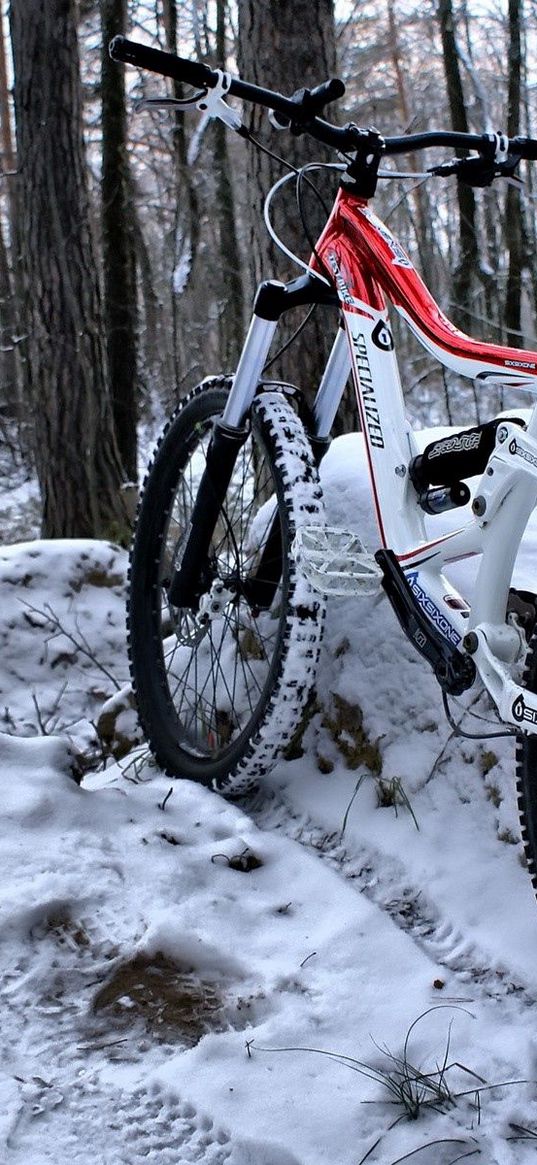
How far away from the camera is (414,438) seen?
2.16 metres

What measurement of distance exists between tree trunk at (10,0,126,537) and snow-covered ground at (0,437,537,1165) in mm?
2764

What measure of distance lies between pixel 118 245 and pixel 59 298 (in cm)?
376

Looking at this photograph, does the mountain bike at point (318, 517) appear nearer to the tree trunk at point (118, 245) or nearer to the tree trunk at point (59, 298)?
the tree trunk at point (59, 298)

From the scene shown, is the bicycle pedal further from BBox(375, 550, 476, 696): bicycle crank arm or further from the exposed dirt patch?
the exposed dirt patch

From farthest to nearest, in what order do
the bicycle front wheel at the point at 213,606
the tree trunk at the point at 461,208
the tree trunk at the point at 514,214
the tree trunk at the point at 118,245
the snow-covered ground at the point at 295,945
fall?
1. the tree trunk at the point at 461,208
2. the tree trunk at the point at 514,214
3. the tree trunk at the point at 118,245
4. the bicycle front wheel at the point at 213,606
5. the snow-covered ground at the point at 295,945

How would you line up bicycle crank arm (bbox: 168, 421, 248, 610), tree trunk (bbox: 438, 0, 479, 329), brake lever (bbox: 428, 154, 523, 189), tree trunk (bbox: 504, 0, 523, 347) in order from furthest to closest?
tree trunk (bbox: 438, 0, 479, 329)
tree trunk (bbox: 504, 0, 523, 347)
bicycle crank arm (bbox: 168, 421, 248, 610)
brake lever (bbox: 428, 154, 523, 189)

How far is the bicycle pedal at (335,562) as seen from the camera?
2.25m

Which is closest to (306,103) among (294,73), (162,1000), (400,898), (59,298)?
(294,73)

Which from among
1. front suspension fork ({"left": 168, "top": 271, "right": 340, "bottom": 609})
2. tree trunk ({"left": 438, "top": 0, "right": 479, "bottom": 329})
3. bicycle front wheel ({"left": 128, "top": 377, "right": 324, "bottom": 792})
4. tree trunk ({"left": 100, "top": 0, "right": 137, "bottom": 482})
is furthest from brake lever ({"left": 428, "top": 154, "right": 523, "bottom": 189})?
tree trunk ({"left": 100, "top": 0, "right": 137, "bottom": 482})

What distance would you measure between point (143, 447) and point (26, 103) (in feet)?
32.2

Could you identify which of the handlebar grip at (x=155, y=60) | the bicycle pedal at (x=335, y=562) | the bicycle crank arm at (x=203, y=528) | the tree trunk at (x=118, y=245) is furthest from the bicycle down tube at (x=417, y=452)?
the tree trunk at (x=118, y=245)

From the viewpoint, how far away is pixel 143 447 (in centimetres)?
1534

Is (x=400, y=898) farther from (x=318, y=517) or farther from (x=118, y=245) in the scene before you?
(x=118, y=245)

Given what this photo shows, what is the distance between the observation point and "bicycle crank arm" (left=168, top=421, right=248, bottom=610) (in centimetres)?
268
